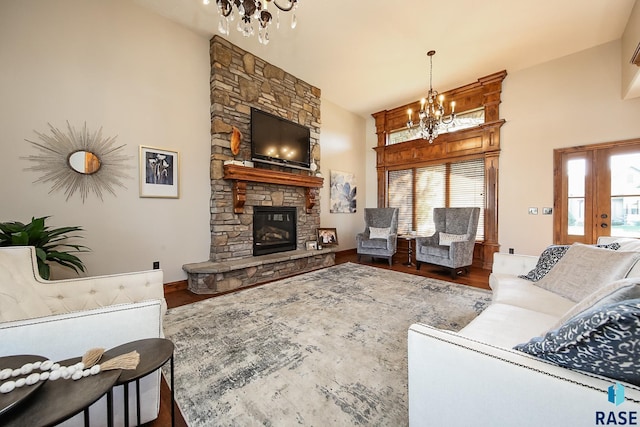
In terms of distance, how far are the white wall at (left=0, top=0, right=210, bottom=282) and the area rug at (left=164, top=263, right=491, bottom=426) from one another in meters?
1.14

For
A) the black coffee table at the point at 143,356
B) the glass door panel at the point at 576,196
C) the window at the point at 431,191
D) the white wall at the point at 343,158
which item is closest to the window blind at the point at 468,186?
the window at the point at 431,191

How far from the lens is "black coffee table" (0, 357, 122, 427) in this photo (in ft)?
2.07

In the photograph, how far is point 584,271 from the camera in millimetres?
1671

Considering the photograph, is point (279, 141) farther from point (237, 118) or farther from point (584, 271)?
point (584, 271)

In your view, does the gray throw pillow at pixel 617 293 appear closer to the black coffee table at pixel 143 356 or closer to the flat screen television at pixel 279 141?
the black coffee table at pixel 143 356

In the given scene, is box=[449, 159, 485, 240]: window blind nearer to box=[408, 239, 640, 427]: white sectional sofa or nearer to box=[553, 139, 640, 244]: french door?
box=[553, 139, 640, 244]: french door

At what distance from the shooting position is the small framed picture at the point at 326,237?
4863 mm

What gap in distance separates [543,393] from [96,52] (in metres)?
4.37

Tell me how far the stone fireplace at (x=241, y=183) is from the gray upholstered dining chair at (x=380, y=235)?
0.89 meters

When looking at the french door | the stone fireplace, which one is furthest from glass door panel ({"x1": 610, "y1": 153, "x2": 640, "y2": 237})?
the stone fireplace

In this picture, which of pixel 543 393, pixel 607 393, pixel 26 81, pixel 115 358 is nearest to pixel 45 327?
pixel 115 358

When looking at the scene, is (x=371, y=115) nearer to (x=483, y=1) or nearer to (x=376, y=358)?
(x=483, y=1)

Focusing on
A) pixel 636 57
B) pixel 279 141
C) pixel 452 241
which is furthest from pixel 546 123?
pixel 279 141

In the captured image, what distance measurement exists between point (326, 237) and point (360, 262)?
0.85 meters
